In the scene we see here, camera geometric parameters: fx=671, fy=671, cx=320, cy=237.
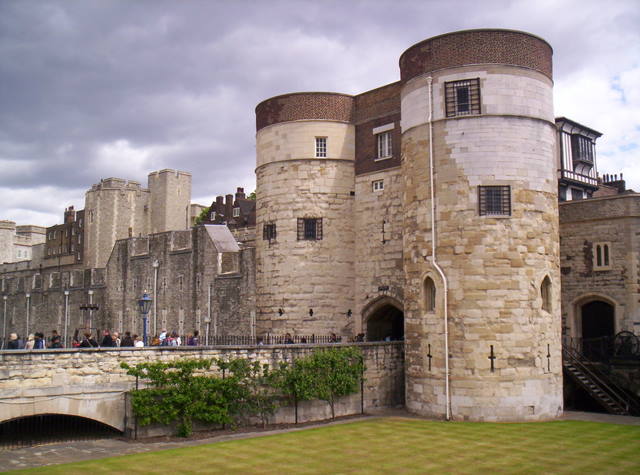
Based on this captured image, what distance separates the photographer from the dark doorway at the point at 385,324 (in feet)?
87.6

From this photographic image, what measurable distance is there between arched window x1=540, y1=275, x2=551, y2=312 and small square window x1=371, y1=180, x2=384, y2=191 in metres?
7.84

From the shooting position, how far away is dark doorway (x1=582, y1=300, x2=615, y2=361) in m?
24.6

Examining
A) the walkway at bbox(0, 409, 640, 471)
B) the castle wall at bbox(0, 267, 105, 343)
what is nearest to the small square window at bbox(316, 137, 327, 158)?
the walkway at bbox(0, 409, 640, 471)

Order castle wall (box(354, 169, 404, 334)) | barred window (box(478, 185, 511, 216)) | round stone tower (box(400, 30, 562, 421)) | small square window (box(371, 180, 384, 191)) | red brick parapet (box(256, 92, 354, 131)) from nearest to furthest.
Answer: round stone tower (box(400, 30, 562, 421))
barred window (box(478, 185, 511, 216))
castle wall (box(354, 169, 404, 334))
small square window (box(371, 180, 384, 191))
red brick parapet (box(256, 92, 354, 131))

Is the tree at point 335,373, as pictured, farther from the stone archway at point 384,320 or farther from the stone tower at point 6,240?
the stone tower at point 6,240

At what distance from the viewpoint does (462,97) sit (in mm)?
21172

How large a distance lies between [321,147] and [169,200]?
162 ft

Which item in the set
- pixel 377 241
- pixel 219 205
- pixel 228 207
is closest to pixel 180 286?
pixel 377 241

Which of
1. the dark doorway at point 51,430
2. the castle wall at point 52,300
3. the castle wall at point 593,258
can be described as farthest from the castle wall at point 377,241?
the castle wall at point 52,300

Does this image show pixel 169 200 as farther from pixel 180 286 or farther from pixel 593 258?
pixel 593 258

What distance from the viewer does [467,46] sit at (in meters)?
21.2

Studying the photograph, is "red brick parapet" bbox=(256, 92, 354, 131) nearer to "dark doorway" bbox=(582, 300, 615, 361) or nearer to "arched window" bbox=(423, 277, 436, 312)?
"arched window" bbox=(423, 277, 436, 312)

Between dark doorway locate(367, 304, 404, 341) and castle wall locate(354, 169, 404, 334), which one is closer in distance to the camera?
castle wall locate(354, 169, 404, 334)

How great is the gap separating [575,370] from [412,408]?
6.06m
